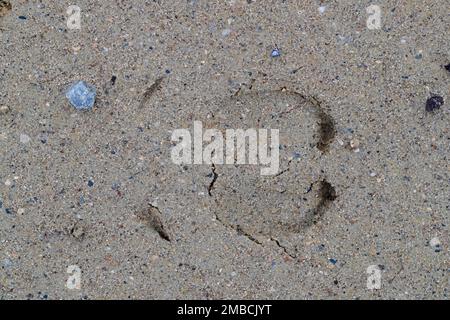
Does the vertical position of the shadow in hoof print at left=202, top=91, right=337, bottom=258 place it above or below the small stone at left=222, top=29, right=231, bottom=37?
below

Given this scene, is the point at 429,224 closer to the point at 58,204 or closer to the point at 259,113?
the point at 259,113

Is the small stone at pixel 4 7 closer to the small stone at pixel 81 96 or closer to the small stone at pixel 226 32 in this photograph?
the small stone at pixel 81 96

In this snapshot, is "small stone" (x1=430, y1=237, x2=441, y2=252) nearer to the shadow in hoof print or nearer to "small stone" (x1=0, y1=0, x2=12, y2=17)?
the shadow in hoof print

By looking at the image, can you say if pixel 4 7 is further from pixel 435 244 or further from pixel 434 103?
pixel 435 244

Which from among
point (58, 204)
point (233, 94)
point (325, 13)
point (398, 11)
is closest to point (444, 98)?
point (398, 11)

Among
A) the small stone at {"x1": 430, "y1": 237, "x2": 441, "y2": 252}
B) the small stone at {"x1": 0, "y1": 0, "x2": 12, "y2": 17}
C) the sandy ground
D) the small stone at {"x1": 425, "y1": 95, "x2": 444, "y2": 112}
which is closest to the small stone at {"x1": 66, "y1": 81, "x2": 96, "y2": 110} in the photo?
the sandy ground

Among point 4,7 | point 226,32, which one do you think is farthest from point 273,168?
point 4,7
